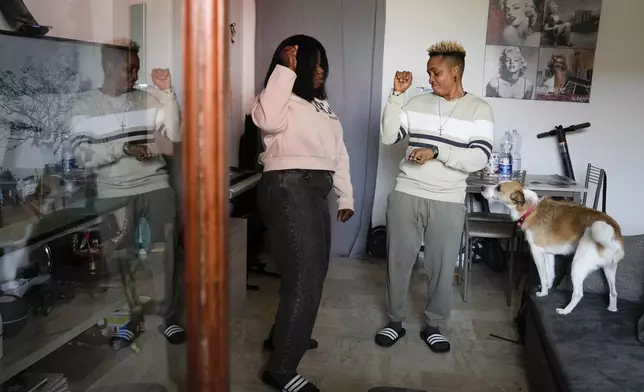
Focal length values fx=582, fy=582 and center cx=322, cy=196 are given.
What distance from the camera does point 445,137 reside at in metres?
2.44

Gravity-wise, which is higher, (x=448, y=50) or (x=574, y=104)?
(x=448, y=50)

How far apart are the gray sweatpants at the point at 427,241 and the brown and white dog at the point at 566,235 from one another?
0.39 metres

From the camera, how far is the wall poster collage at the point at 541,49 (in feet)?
12.0

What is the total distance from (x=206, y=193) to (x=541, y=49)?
144 inches

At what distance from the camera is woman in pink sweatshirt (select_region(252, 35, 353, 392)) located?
1.97 metres

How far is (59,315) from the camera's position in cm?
187

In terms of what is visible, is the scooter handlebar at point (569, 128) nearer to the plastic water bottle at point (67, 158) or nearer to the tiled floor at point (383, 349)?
the tiled floor at point (383, 349)

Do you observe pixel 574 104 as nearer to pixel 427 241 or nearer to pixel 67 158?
pixel 427 241

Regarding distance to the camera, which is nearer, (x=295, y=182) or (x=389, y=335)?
(x=295, y=182)

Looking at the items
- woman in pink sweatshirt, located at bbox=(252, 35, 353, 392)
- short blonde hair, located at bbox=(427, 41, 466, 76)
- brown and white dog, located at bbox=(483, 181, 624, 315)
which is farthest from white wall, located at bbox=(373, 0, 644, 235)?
woman in pink sweatshirt, located at bbox=(252, 35, 353, 392)

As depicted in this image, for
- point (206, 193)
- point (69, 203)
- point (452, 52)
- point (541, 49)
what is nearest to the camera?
point (206, 193)

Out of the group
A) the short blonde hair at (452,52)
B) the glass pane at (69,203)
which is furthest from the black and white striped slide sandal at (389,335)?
the glass pane at (69,203)

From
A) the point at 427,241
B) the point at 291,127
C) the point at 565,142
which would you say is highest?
the point at 291,127

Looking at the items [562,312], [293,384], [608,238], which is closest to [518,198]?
[608,238]
